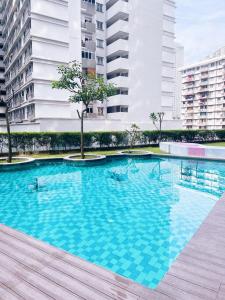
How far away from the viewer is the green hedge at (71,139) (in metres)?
21.7

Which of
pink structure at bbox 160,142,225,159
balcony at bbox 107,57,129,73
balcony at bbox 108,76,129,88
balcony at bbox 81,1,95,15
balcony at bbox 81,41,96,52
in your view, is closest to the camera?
pink structure at bbox 160,142,225,159

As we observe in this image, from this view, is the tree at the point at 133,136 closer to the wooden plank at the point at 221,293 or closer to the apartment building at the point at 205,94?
the wooden plank at the point at 221,293

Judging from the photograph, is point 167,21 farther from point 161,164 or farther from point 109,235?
point 109,235

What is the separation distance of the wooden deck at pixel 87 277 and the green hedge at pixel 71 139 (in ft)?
58.1

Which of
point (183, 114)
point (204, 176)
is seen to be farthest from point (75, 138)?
point (183, 114)

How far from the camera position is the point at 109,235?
7.17 metres

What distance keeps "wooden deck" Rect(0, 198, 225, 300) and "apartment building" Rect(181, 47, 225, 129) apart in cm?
8522

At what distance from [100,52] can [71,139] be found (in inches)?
932

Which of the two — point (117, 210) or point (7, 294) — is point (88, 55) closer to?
point (117, 210)

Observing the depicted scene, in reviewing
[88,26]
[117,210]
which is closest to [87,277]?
[117,210]

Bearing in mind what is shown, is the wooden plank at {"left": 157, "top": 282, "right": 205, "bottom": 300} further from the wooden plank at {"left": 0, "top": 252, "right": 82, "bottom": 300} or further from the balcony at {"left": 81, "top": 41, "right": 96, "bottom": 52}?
the balcony at {"left": 81, "top": 41, "right": 96, "bottom": 52}

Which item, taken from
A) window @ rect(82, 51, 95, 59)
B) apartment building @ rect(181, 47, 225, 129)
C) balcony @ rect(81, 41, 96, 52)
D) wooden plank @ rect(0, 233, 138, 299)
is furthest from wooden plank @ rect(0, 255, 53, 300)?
apartment building @ rect(181, 47, 225, 129)

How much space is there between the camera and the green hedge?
71.3 ft

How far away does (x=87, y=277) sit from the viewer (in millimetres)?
3988
